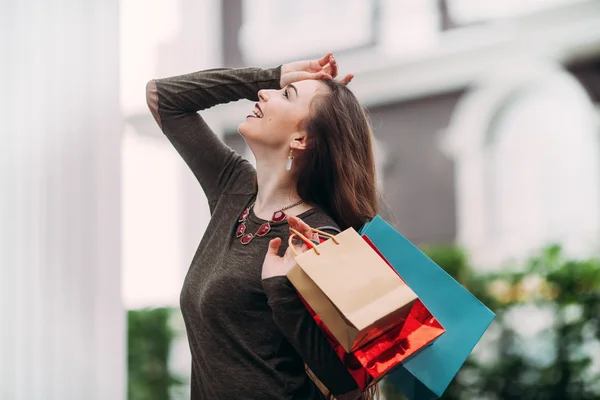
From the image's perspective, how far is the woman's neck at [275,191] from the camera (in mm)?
1975

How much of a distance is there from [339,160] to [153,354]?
201 inches

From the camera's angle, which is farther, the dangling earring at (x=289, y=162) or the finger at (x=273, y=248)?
the dangling earring at (x=289, y=162)

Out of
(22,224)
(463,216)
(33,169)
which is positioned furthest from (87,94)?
(463,216)

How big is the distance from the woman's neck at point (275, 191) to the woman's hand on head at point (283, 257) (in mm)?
246

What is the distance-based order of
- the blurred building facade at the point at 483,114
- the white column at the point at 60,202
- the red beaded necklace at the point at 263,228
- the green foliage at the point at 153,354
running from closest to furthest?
the red beaded necklace at the point at 263,228, the white column at the point at 60,202, the green foliage at the point at 153,354, the blurred building facade at the point at 483,114

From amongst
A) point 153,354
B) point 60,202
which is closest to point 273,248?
point 60,202

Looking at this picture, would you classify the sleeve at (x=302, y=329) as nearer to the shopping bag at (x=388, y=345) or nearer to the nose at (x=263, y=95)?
the shopping bag at (x=388, y=345)

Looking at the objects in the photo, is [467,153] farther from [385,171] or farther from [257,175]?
[257,175]

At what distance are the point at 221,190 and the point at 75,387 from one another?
1.09 m

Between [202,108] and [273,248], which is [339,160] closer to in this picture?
[273,248]

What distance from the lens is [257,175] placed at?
2037 millimetres

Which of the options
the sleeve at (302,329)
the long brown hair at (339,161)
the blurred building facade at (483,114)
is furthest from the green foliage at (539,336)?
the sleeve at (302,329)

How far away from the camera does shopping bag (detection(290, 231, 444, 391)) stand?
161 cm

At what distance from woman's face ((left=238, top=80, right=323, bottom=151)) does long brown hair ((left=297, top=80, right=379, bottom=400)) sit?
0.08ft
